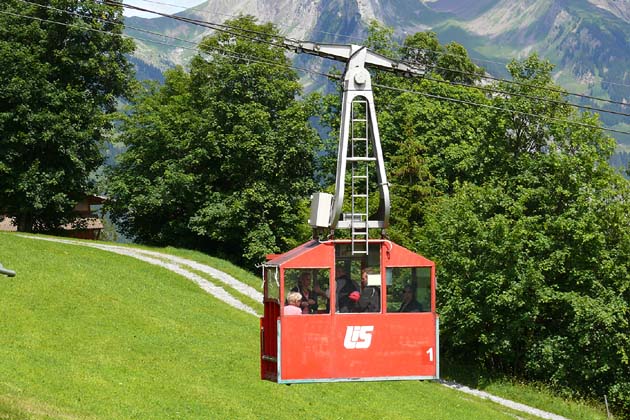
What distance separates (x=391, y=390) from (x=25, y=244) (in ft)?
75.5

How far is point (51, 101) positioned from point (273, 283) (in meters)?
50.2

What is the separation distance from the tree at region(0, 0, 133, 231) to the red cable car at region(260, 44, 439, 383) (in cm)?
4901

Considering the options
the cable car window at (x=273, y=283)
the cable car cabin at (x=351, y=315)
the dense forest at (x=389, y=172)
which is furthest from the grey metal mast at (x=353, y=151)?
the dense forest at (x=389, y=172)

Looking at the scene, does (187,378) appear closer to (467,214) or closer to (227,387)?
(227,387)

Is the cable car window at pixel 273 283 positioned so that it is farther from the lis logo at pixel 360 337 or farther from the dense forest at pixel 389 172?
the dense forest at pixel 389 172

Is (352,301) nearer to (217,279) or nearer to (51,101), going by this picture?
(217,279)

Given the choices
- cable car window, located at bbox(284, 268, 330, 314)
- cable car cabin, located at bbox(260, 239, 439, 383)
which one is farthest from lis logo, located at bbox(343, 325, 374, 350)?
cable car window, located at bbox(284, 268, 330, 314)

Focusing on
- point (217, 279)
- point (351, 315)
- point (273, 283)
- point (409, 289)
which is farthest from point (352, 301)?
point (217, 279)

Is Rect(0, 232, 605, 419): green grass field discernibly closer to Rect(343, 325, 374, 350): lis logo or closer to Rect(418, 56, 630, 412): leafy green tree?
Rect(418, 56, 630, 412): leafy green tree

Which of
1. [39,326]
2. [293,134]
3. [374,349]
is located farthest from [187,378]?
[293,134]

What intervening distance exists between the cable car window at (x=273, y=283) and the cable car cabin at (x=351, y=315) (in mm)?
27

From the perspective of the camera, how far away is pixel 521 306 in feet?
162

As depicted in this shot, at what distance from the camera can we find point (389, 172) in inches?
2571

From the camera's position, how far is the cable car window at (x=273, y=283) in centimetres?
2087
